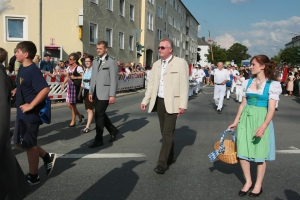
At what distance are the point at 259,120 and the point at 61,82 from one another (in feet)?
36.8

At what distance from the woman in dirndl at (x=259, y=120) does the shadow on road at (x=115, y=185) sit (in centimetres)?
138

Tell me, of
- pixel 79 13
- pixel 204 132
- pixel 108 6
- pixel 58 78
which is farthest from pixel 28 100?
pixel 108 6

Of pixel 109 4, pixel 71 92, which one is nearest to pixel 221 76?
pixel 71 92

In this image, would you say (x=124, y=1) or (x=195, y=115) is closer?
(x=195, y=115)

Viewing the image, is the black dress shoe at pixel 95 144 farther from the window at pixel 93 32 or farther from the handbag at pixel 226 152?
the window at pixel 93 32

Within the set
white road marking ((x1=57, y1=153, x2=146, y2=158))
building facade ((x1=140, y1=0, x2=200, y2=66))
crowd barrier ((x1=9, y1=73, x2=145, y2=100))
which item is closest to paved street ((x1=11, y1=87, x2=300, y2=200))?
white road marking ((x1=57, y1=153, x2=146, y2=158))

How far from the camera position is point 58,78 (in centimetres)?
1412

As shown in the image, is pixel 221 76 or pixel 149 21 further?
pixel 149 21

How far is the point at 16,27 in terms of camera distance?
884 inches

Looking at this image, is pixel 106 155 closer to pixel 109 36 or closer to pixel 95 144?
pixel 95 144

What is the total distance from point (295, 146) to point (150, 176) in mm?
3481

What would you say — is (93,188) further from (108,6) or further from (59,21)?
(108,6)

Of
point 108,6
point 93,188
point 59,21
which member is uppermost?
point 108,6

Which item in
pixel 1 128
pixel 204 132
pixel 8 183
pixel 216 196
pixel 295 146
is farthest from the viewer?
pixel 204 132
